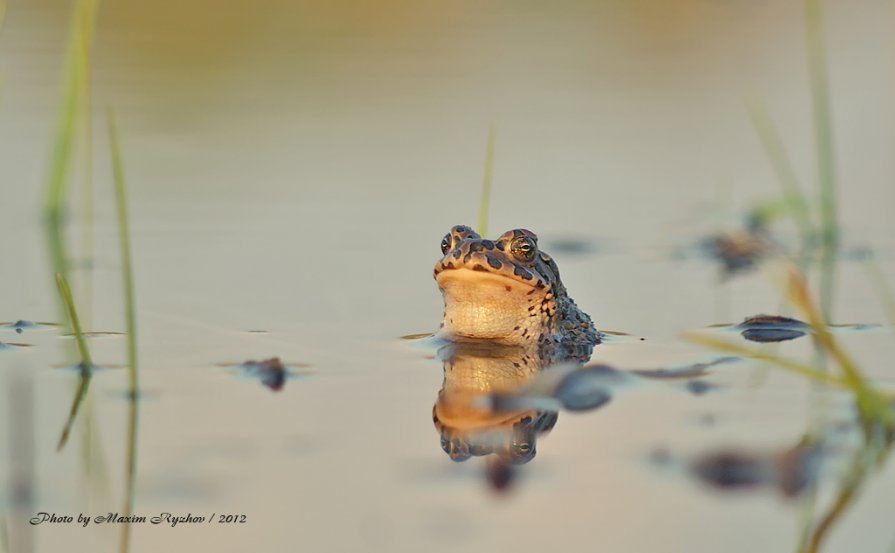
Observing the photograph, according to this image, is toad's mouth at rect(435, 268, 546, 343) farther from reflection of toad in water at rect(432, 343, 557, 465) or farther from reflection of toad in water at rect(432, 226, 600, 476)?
reflection of toad in water at rect(432, 343, 557, 465)

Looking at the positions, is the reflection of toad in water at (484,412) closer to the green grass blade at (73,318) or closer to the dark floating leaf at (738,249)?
the green grass blade at (73,318)

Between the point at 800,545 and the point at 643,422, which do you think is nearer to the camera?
the point at 800,545

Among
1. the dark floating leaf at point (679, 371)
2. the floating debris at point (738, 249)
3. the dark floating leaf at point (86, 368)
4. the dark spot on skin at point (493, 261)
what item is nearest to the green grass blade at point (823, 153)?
the floating debris at point (738, 249)

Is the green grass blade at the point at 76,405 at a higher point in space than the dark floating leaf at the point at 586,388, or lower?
lower

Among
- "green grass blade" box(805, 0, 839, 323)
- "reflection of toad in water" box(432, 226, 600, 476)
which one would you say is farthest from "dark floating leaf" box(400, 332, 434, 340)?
"green grass blade" box(805, 0, 839, 323)

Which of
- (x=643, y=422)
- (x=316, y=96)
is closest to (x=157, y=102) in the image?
(x=316, y=96)

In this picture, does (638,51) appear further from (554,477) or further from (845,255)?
(554,477)

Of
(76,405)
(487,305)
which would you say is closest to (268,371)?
(76,405)
